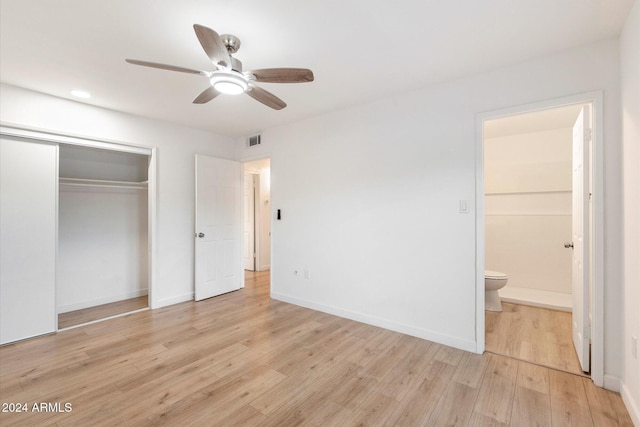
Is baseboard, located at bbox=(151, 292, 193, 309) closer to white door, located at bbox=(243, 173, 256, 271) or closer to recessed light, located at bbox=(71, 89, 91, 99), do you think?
A: white door, located at bbox=(243, 173, 256, 271)

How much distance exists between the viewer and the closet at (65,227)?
8.95ft

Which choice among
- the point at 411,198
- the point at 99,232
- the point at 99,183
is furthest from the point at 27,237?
the point at 411,198

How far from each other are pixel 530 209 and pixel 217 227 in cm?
478

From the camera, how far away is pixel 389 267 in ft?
9.93

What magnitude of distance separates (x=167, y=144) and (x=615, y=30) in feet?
15.0

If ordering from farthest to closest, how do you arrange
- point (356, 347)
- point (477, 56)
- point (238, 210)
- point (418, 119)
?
point (238, 210), point (418, 119), point (356, 347), point (477, 56)

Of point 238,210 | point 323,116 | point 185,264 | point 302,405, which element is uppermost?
point 323,116

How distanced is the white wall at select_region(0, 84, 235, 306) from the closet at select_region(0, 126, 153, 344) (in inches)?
6.0

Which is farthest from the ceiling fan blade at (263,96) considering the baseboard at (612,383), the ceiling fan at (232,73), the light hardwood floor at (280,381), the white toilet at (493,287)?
the white toilet at (493,287)

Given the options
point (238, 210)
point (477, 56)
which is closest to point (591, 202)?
point (477, 56)

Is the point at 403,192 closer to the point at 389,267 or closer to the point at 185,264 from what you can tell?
the point at 389,267

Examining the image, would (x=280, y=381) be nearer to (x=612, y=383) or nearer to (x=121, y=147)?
(x=612, y=383)

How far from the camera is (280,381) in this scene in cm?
210

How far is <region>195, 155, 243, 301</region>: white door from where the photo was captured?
407 cm
